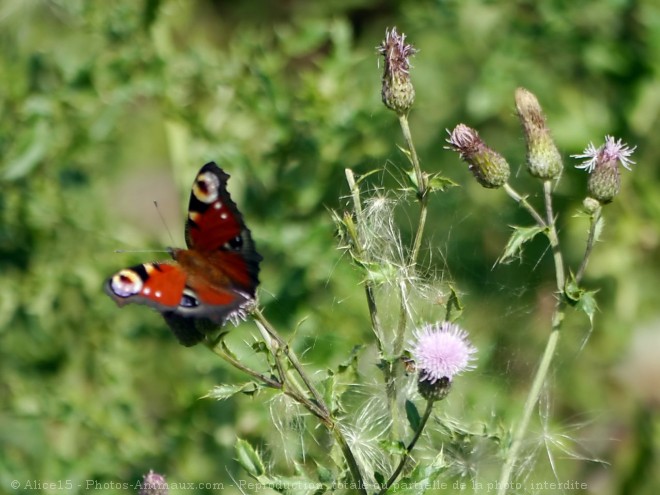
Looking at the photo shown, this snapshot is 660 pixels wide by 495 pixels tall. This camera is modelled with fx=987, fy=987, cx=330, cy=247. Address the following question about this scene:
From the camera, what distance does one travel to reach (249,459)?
6.68 feet

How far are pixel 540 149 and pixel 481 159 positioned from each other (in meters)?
0.15

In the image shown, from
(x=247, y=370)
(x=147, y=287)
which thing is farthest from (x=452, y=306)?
(x=147, y=287)

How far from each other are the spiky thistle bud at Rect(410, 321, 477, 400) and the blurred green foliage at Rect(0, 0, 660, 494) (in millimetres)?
632

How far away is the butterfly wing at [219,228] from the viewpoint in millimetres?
2172

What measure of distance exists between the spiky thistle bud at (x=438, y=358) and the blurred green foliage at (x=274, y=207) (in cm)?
63

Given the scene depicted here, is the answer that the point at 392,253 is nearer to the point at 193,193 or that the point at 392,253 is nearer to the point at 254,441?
the point at 193,193

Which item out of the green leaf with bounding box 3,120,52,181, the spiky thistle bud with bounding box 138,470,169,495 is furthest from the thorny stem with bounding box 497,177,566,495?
the green leaf with bounding box 3,120,52,181

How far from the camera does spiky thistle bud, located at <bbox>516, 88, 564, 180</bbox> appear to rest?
2189 millimetres

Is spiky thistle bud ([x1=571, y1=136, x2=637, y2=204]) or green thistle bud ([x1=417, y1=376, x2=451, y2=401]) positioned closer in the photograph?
green thistle bud ([x1=417, y1=376, x2=451, y2=401])

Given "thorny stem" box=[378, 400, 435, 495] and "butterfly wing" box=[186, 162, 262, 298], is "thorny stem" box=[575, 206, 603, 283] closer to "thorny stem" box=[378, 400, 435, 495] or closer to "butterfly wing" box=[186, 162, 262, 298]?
"thorny stem" box=[378, 400, 435, 495]

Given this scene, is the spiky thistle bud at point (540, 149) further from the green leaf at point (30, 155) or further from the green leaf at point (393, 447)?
the green leaf at point (30, 155)

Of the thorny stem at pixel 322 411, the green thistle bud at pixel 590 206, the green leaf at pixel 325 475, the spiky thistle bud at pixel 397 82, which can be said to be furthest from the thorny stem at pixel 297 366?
the green thistle bud at pixel 590 206

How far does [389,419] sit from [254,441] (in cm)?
98

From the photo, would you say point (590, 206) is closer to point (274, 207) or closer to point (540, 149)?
point (540, 149)
